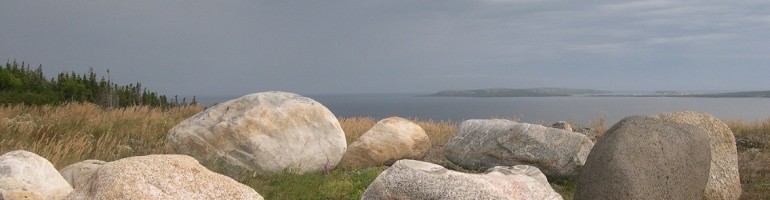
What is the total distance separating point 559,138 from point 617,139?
3703 millimetres

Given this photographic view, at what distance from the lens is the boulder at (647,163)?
9.37 metres

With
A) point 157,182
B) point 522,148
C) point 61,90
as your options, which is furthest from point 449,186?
point 61,90

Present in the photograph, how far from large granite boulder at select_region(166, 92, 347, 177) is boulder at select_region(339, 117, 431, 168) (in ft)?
3.55

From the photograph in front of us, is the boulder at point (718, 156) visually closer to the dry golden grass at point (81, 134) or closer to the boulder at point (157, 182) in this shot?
the boulder at point (157, 182)

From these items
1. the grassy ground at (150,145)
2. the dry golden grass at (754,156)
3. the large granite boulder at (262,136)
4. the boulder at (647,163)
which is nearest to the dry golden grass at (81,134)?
the grassy ground at (150,145)

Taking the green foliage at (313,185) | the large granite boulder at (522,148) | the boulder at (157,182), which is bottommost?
the green foliage at (313,185)

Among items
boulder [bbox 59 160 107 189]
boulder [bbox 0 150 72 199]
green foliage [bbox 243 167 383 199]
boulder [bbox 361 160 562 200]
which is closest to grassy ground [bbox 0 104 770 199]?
green foliage [bbox 243 167 383 199]

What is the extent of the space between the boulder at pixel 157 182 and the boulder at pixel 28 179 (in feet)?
4.81

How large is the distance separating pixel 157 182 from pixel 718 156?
10.4 meters

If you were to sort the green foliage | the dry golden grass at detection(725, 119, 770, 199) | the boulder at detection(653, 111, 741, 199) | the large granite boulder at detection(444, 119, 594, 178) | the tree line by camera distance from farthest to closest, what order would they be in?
the tree line, the large granite boulder at detection(444, 119, 594, 178), the dry golden grass at detection(725, 119, 770, 199), the boulder at detection(653, 111, 741, 199), the green foliage

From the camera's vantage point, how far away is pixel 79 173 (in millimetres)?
9305

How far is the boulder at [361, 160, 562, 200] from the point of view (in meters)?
6.67

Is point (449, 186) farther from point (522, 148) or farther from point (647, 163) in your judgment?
point (522, 148)

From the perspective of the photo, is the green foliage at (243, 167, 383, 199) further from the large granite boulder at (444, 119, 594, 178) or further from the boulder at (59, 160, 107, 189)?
the large granite boulder at (444, 119, 594, 178)
